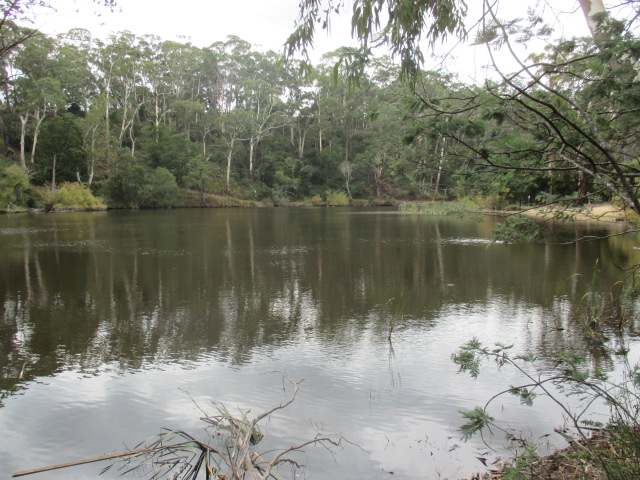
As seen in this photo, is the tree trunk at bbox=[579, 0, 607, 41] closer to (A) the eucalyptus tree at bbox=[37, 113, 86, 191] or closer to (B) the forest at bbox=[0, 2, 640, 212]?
(B) the forest at bbox=[0, 2, 640, 212]

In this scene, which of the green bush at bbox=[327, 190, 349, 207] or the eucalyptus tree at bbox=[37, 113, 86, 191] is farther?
the green bush at bbox=[327, 190, 349, 207]

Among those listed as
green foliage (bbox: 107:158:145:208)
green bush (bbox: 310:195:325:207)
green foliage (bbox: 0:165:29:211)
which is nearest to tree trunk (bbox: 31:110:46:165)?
green foliage (bbox: 0:165:29:211)

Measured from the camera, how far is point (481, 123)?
3072 millimetres

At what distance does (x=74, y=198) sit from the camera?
115ft

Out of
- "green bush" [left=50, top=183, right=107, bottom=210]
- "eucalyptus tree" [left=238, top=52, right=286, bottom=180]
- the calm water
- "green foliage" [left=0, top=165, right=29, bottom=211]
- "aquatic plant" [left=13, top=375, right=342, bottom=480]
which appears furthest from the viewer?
"eucalyptus tree" [left=238, top=52, right=286, bottom=180]

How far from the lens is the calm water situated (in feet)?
11.6

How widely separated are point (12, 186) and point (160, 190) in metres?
10.8

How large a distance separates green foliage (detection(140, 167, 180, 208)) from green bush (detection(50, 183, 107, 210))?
13.6 feet

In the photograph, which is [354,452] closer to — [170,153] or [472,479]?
[472,479]

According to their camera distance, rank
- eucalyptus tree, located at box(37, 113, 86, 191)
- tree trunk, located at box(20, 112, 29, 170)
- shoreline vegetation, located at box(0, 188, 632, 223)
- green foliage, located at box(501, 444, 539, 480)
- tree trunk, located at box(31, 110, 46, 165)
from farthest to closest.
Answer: tree trunk, located at box(31, 110, 46, 165)
eucalyptus tree, located at box(37, 113, 86, 191)
tree trunk, located at box(20, 112, 29, 170)
shoreline vegetation, located at box(0, 188, 632, 223)
green foliage, located at box(501, 444, 539, 480)

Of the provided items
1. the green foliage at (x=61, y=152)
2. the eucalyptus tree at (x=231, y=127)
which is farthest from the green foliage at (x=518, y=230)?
the eucalyptus tree at (x=231, y=127)

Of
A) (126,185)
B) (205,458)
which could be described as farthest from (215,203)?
(205,458)

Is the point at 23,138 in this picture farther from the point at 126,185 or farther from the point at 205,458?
the point at 205,458

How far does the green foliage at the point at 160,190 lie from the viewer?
40237 millimetres
